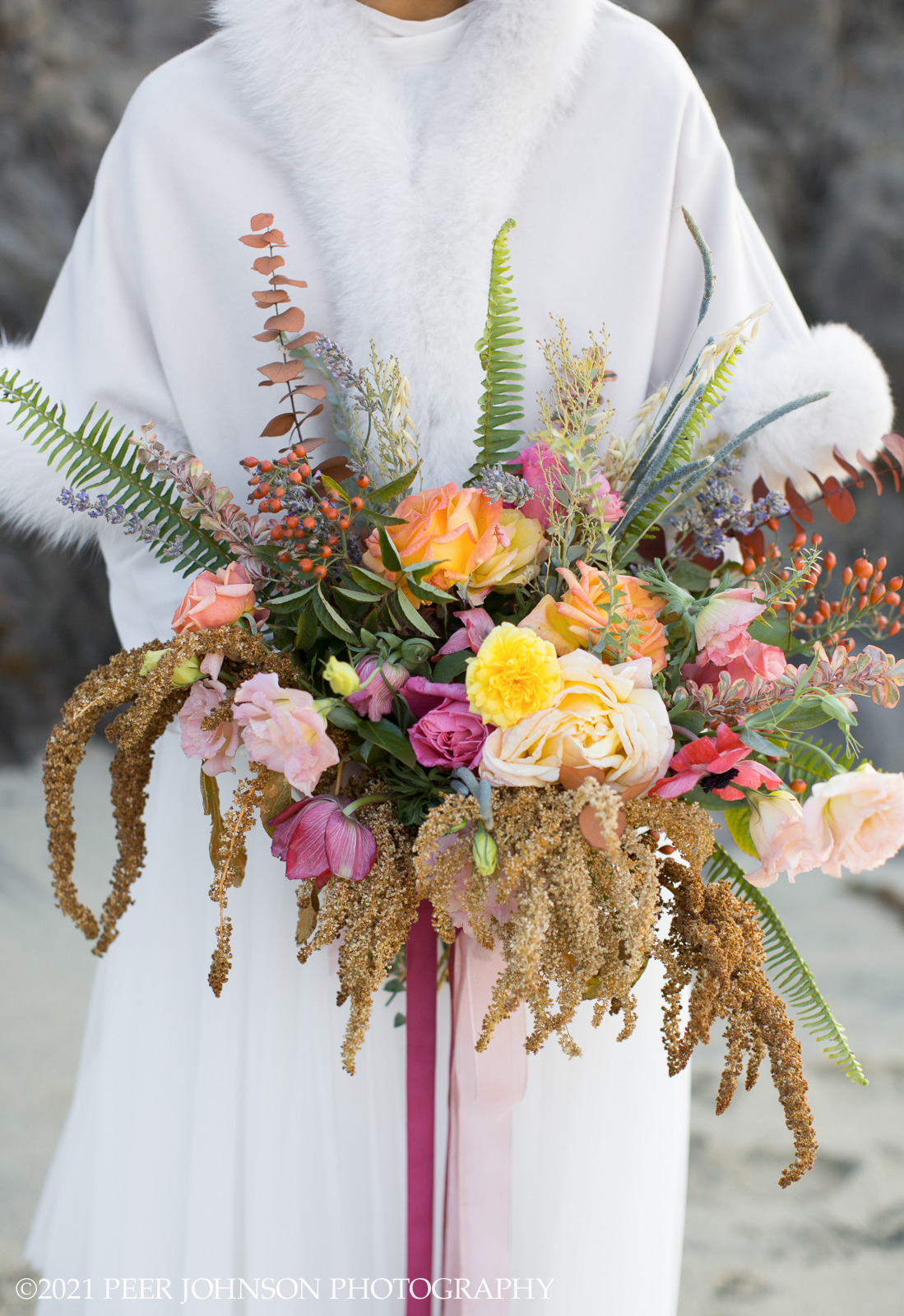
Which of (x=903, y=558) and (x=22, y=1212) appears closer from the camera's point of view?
(x=22, y=1212)

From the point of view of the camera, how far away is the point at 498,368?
25.7 inches

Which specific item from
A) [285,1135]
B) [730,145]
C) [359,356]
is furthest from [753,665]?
[730,145]

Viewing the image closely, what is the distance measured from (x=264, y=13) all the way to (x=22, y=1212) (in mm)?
1577

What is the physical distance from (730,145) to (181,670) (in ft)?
10.9

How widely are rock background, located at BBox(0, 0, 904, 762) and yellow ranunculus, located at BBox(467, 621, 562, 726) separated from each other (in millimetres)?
2883

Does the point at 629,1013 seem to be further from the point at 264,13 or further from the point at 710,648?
the point at 264,13

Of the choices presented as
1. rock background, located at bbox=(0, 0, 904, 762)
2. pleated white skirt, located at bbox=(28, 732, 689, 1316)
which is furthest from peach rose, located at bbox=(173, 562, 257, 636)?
rock background, located at bbox=(0, 0, 904, 762)

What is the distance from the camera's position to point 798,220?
342 centimetres

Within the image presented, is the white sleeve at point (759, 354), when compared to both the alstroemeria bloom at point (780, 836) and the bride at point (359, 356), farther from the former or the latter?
the alstroemeria bloom at point (780, 836)

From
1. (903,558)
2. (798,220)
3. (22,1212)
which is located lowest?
(22,1212)

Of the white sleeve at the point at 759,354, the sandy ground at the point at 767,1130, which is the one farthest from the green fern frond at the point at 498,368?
the sandy ground at the point at 767,1130

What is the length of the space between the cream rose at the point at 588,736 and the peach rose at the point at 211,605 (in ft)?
Result: 0.59

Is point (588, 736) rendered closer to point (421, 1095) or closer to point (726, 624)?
point (726, 624)

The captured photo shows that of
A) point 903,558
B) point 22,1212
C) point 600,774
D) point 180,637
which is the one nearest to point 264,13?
point 180,637
